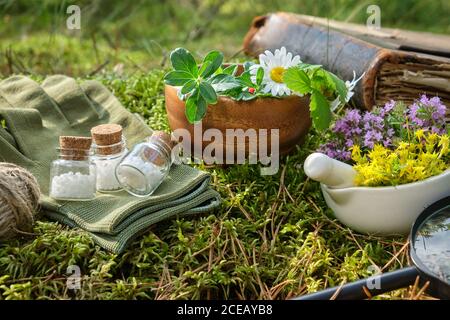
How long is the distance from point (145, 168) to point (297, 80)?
0.44 m

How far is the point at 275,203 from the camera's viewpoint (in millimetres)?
1660

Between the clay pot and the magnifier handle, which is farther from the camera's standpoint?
the clay pot

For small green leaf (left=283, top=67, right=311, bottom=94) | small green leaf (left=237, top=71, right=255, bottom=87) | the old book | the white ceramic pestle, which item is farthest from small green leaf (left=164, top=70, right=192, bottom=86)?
the old book

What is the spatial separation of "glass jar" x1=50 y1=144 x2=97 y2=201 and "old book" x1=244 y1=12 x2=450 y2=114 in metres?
0.88

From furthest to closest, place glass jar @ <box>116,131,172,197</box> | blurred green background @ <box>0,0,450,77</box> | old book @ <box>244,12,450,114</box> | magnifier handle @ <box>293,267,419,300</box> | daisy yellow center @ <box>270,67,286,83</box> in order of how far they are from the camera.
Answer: blurred green background @ <box>0,0,450,77</box> → old book @ <box>244,12,450,114</box> → daisy yellow center @ <box>270,67,286,83</box> → glass jar @ <box>116,131,172,197</box> → magnifier handle @ <box>293,267,419,300</box>

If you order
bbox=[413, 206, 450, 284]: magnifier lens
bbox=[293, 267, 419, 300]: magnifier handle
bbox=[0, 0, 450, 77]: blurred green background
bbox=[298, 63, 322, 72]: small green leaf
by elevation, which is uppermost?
bbox=[0, 0, 450, 77]: blurred green background

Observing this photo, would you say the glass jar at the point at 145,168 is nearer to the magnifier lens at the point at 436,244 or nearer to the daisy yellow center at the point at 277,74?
the daisy yellow center at the point at 277,74

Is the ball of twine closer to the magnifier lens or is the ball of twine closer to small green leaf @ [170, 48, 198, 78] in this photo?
small green leaf @ [170, 48, 198, 78]

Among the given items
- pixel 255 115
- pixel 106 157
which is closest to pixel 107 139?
pixel 106 157

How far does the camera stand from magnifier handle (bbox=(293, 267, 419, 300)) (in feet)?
4.06

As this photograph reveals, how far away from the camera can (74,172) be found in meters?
1.59

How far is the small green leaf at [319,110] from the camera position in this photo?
165cm
